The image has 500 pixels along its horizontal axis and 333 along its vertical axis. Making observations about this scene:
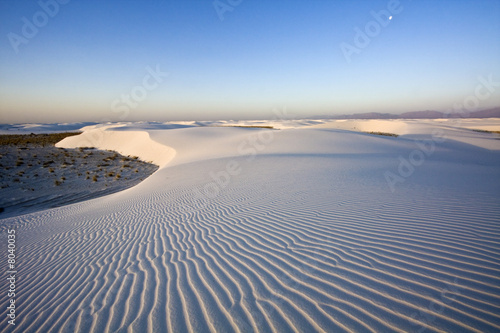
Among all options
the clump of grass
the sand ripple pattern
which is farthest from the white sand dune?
the clump of grass

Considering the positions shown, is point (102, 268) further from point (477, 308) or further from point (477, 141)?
point (477, 141)

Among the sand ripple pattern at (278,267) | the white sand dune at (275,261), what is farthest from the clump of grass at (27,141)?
the sand ripple pattern at (278,267)

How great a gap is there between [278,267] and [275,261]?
16 centimetres

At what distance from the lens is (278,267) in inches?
113

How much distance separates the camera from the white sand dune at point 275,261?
2.09 meters

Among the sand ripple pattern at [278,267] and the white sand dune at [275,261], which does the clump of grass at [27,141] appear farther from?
the sand ripple pattern at [278,267]

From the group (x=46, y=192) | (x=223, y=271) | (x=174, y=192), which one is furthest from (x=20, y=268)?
(x=46, y=192)

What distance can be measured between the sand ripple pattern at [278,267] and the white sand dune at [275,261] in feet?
0.05

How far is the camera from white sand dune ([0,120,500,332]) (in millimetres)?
2094

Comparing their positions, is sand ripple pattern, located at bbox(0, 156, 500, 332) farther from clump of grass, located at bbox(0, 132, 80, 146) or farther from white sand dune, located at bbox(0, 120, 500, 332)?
clump of grass, located at bbox(0, 132, 80, 146)

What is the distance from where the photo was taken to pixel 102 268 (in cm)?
329

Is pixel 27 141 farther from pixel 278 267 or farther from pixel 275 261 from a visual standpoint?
pixel 278 267

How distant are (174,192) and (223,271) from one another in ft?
18.3

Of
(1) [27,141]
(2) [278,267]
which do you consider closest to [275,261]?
(2) [278,267]
